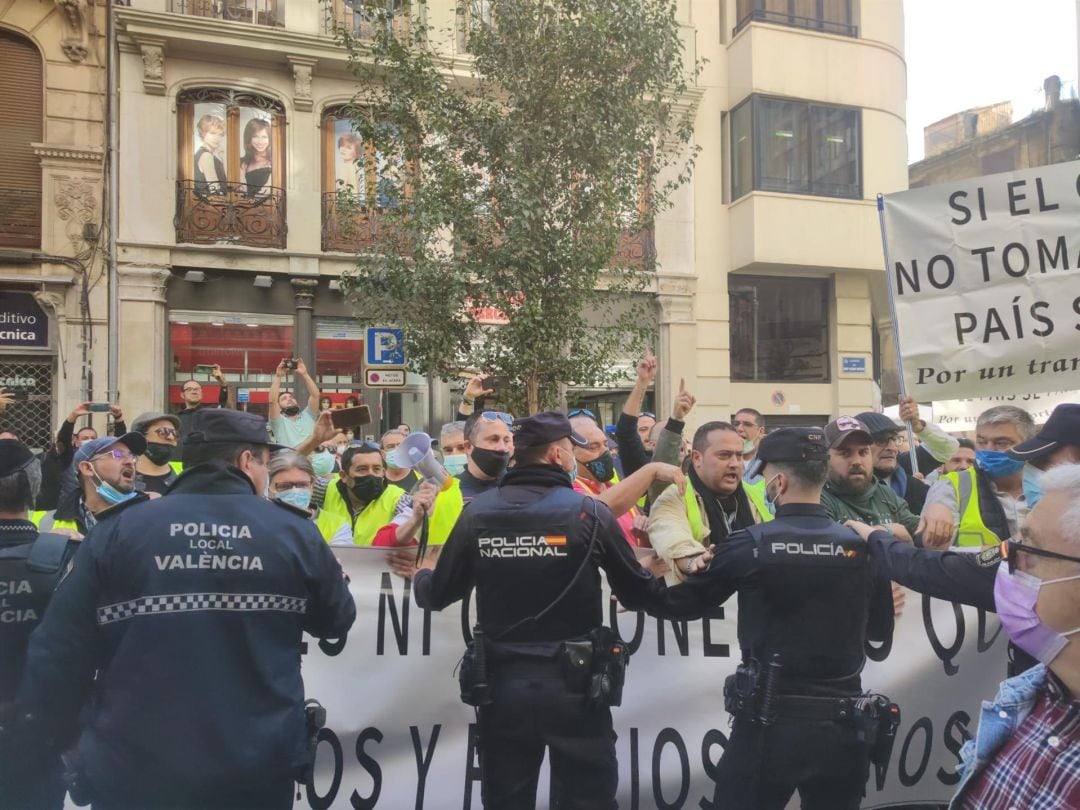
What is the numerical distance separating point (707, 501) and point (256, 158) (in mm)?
13513

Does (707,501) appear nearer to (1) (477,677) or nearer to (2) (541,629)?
(2) (541,629)

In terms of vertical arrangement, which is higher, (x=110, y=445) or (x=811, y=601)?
(x=110, y=445)

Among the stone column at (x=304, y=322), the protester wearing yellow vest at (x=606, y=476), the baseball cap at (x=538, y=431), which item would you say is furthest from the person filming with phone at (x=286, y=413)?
the stone column at (x=304, y=322)

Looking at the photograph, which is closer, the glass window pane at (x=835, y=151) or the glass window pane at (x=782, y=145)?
the glass window pane at (x=782, y=145)

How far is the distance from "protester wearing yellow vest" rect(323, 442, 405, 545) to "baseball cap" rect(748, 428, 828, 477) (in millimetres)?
2824

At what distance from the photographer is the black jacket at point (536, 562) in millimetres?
2975

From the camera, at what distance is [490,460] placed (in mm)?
4363

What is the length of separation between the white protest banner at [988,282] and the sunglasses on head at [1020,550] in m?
3.57

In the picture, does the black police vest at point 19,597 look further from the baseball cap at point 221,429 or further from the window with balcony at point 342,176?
the window with balcony at point 342,176

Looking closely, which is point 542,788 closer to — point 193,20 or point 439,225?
point 439,225

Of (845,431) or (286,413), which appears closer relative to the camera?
(845,431)

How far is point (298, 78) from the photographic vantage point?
49.1ft

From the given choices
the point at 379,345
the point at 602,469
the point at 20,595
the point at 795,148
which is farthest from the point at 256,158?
the point at 20,595

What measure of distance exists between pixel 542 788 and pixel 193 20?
14576mm
